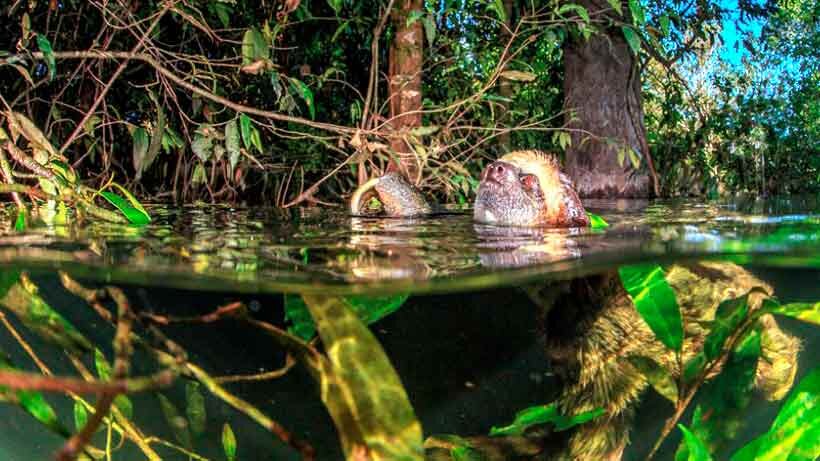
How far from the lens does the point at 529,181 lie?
3.72m

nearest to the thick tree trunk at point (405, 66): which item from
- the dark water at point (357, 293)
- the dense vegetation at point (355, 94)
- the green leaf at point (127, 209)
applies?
the dense vegetation at point (355, 94)

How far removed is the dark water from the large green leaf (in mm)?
361

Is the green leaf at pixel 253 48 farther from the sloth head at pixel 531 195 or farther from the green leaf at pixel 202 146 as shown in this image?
the sloth head at pixel 531 195

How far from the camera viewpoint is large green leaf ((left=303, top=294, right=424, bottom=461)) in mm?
1408

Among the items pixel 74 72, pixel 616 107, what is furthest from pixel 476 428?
pixel 616 107

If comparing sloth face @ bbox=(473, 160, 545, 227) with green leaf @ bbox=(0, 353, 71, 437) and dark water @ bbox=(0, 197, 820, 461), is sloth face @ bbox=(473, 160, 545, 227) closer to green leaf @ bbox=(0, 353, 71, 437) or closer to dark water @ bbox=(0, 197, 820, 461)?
dark water @ bbox=(0, 197, 820, 461)

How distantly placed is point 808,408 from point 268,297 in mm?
1735

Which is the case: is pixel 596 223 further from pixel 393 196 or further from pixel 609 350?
pixel 393 196

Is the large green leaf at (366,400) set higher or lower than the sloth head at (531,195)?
lower

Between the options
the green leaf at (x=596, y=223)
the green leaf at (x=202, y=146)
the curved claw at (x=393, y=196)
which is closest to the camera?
→ the green leaf at (x=596, y=223)

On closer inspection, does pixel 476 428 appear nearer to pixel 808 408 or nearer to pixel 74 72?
pixel 808 408

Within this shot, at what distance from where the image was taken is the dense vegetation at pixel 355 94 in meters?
5.18

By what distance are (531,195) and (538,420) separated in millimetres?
1788

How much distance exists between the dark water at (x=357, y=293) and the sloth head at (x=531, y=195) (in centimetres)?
67
